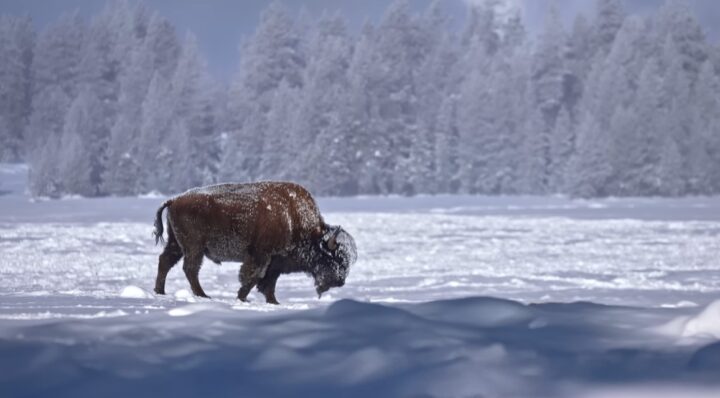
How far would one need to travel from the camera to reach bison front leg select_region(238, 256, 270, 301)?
27.0ft

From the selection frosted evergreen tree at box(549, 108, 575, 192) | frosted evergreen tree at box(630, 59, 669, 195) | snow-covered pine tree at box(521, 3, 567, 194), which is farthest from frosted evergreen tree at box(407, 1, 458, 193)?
frosted evergreen tree at box(630, 59, 669, 195)

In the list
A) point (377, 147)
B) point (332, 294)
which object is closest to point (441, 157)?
point (377, 147)

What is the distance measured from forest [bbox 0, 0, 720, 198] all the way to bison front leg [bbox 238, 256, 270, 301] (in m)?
48.1

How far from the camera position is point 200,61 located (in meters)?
68.5

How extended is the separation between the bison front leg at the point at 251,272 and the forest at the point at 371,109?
158 feet

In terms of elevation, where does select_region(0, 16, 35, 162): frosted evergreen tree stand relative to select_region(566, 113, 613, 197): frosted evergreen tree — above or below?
above

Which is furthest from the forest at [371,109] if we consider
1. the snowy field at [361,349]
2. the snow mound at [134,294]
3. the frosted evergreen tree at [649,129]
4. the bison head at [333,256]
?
the snowy field at [361,349]

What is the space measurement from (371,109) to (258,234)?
192 ft

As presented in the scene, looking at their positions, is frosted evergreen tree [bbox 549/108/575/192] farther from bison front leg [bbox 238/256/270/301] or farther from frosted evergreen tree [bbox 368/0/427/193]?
bison front leg [bbox 238/256/270/301]

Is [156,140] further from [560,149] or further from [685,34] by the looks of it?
[685,34]

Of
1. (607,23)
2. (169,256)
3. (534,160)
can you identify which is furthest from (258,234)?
(607,23)

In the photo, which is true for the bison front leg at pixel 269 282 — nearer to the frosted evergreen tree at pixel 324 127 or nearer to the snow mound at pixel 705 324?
the snow mound at pixel 705 324

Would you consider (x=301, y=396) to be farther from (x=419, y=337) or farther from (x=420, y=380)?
(x=419, y=337)

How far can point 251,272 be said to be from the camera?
27.0 ft
